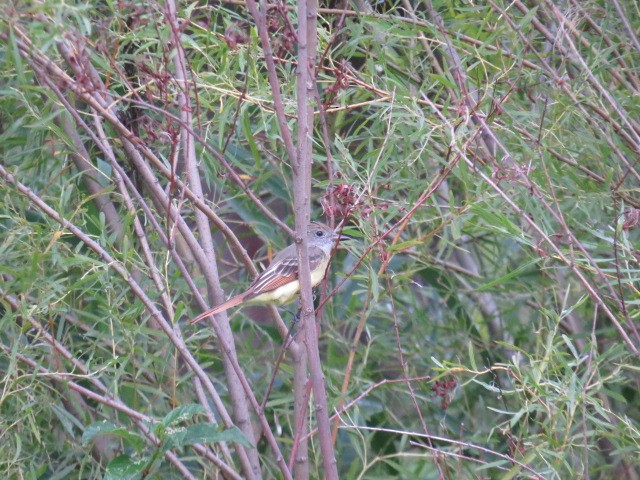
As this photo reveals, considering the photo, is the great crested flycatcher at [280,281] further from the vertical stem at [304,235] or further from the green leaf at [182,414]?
the vertical stem at [304,235]

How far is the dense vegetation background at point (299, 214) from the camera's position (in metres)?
2.83

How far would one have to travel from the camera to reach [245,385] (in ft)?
8.90

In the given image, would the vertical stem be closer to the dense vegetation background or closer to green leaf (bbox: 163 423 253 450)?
the dense vegetation background

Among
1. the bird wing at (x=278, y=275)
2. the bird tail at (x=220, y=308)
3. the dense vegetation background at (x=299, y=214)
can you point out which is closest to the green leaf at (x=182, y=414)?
the dense vegetation background at (x=299, y=214)

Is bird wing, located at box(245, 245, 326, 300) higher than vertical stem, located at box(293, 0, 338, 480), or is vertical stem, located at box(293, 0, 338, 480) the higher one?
vertical stem, located at box(293, 0, 338, 480)

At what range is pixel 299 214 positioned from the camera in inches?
98.9

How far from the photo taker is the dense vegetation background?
283cm

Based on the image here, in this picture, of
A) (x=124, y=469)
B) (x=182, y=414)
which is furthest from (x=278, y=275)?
(x=124, y=469)

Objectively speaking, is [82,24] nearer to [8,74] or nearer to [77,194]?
[8,74]

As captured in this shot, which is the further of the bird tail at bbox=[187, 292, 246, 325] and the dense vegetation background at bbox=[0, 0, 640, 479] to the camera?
the bird tail at bbox=[187, 292, 246, 325]

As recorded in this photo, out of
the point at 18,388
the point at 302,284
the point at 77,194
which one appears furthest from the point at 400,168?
the point at 18,388

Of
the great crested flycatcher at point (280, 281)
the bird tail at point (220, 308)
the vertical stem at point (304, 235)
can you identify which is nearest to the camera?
the vertical stem at point (304, 235)

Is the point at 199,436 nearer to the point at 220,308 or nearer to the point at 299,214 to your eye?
the point at 220,308

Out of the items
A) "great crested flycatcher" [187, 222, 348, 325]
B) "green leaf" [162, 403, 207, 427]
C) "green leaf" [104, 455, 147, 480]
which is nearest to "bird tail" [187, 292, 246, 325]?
"great crested flycatcher" [187, 222, 348, 325]
